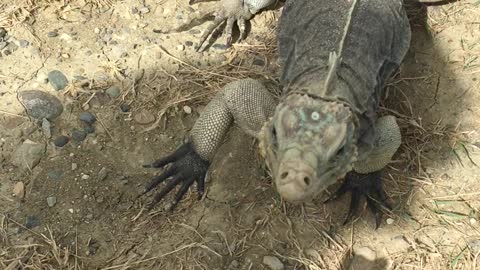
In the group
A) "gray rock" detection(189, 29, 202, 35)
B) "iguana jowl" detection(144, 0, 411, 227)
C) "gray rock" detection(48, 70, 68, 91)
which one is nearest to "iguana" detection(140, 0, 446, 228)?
"iguana jowl" detection(144, 0, 411, 227)

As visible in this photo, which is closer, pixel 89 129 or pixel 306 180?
pixel 306 180

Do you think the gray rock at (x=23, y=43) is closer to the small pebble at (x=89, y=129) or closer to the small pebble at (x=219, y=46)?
the small pebble at (x=89, y=129)

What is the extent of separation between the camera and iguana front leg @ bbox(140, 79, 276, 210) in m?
4.35

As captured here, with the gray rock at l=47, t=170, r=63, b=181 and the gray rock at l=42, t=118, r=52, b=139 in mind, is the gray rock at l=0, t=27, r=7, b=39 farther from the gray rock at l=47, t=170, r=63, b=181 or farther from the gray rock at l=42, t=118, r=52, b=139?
the gray rock at l=47, t=170, r=63, b=181

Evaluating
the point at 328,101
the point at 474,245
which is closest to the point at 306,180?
the point at 328,101

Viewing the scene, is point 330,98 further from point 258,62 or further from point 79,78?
point 79,78

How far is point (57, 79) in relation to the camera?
4832 millimetres

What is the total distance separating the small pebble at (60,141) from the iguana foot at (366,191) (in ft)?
6.69

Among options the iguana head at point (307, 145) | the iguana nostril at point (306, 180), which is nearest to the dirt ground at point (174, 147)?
the iguana head at point (307, 145)

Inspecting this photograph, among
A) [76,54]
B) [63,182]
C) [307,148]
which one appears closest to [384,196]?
[307,148]

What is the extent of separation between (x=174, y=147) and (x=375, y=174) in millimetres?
1558

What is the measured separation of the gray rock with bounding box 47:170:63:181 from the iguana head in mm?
1737

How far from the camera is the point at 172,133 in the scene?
4.70 m

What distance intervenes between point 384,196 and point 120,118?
213cm
